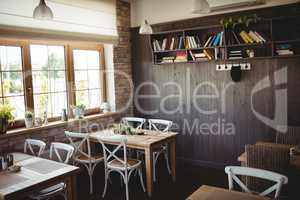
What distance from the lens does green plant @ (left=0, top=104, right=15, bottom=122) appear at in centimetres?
383

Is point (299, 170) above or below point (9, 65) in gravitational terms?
below

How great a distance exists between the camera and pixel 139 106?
591cm

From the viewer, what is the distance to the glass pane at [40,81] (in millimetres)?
4434

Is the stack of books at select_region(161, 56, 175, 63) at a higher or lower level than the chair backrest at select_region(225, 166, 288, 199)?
higher

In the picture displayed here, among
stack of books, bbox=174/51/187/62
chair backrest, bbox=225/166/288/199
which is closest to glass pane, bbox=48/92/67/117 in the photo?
stack of books, bbox=174/51/187/62

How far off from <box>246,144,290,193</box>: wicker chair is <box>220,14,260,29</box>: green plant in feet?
7.31

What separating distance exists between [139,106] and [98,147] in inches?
49.4

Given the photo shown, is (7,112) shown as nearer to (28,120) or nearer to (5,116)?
(5,116)

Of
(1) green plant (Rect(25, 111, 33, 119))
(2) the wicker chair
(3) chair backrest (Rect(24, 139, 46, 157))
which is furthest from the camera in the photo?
(1) green plant (Rect(25, 111, 33, 119))

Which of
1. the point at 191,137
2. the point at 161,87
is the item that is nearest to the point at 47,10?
the point at 161,87

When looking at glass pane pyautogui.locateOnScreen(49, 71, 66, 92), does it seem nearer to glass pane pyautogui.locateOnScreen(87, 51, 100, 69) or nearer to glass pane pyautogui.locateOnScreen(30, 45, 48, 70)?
glass pane pyautogui.locateOnScreen(30, 45, 48, 70)

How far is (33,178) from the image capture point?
2.75 m

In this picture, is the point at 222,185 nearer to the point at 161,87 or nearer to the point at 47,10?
the point at 161,87

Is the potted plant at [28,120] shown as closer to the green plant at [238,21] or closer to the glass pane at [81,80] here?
the glass pane at [81,80]
